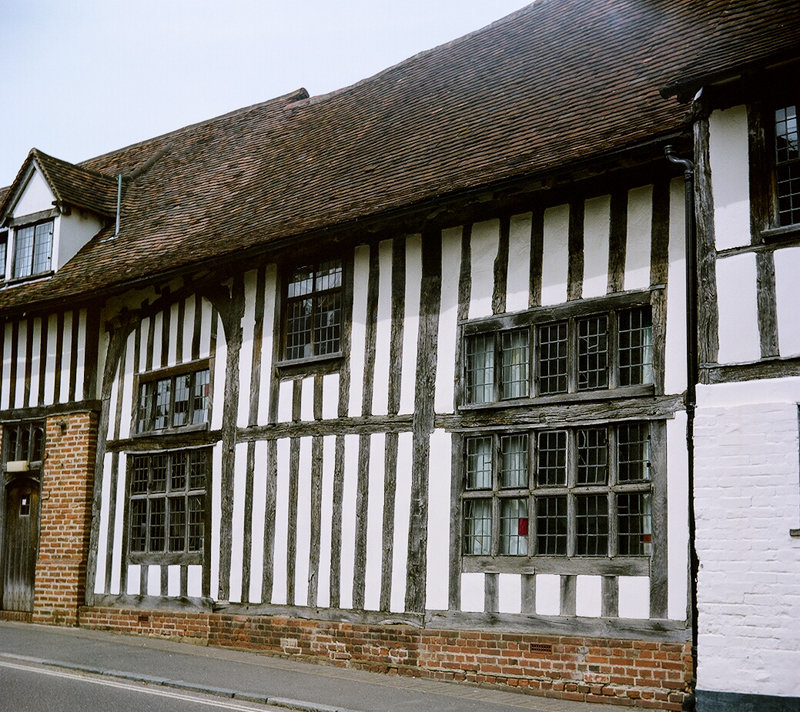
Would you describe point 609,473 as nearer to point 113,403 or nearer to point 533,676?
point 533,676

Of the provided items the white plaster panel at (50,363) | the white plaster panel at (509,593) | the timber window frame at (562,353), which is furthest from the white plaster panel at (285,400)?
the white plaster panel at (50,363)

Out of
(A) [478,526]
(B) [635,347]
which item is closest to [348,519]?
(A) [478,526]

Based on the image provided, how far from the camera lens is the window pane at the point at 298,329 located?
44.3ft

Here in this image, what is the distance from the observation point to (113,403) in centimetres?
1600

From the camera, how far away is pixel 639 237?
10445 millimetres

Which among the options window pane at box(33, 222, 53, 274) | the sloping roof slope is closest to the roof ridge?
the sloping roof slope

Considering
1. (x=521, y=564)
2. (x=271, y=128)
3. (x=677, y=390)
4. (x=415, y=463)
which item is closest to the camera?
(x=677, y=390)

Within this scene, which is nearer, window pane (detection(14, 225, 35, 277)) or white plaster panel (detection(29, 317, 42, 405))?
white plaster panel (detection(29, 317, 42, 405))

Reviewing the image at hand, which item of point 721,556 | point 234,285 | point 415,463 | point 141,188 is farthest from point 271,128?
point 721,556

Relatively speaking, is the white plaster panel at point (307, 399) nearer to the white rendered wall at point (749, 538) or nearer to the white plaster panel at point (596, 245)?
the white plaster panel at point (596, 245)

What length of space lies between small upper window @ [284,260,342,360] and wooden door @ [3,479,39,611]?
6091mm

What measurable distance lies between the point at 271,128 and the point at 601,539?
36.9 feet

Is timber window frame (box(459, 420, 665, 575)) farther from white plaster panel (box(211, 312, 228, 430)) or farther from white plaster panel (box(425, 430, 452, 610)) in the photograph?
white plaster panel (box(211, 312, 228, 430))

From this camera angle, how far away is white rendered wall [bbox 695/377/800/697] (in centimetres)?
837
